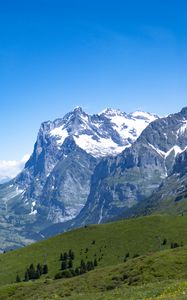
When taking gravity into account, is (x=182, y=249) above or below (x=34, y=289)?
above

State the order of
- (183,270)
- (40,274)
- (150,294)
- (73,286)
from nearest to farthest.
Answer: (150,294)
(183,270)
(73,286)
(40,274)

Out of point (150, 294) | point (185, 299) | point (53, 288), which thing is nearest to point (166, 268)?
point (53, 288)

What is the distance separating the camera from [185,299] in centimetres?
4328

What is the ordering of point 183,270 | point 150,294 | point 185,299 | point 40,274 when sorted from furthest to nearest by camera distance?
point 40,274 < point 183,270 < point 150,294 < point 185,299

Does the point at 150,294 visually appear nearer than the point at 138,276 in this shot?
Yes

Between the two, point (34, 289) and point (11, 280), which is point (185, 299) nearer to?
point (34, 289)

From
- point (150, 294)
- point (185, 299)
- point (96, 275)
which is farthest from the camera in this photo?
point (96, 275)

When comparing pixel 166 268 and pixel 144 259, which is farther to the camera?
pixel 144 259

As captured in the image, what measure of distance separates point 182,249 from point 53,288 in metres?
31.3

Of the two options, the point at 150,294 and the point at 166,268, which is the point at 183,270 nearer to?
the point at 166,268

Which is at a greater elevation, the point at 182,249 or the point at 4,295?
the point at 182,249

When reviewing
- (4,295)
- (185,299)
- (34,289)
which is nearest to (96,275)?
(34,289)

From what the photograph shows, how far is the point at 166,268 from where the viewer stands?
9244cm

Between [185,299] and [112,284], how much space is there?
51.6 meters
